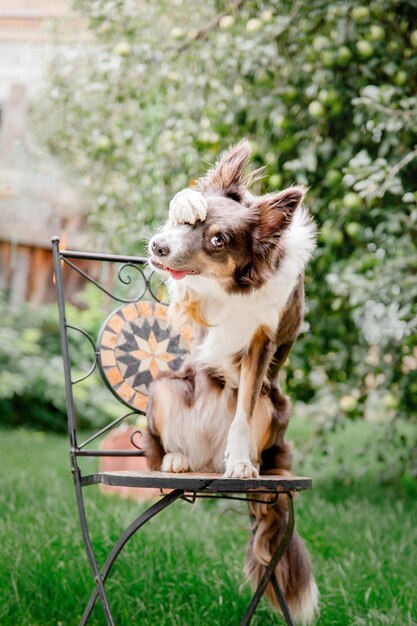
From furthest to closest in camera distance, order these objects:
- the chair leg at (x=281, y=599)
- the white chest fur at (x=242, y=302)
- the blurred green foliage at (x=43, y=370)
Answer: the blurred green foliage at (x=43, y=370)
the chair leg at (x=281, y=599)
the white chest fur at (x=242, y=302)

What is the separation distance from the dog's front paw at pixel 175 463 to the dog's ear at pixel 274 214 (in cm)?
67

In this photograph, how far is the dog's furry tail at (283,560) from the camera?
269 centimetres

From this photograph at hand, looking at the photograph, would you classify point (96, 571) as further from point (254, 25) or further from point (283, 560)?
point (254, 25)

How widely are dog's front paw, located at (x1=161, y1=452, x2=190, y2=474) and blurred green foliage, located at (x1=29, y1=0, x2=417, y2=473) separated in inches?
54.0

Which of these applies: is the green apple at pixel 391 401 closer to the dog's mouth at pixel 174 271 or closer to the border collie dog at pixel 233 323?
the border collie dog at pixel 233 323

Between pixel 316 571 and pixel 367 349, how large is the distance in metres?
1.58

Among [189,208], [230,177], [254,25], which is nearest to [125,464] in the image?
[254,25]

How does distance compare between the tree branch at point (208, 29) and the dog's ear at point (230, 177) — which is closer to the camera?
the dog's ear at point (230, 177)

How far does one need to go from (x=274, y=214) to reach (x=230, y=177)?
0.19 metres

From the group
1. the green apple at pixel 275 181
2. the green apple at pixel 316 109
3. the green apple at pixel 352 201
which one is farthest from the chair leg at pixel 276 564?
the green apple at pixel 316 109

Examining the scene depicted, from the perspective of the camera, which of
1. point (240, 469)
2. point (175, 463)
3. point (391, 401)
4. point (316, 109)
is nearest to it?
point (240, 469)

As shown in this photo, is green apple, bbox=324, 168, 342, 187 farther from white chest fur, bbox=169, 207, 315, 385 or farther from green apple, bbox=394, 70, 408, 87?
white chest fur, bbox=169, 207, 315, 385

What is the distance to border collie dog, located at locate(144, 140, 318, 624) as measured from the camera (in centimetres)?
222

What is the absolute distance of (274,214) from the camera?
2.24 meters
